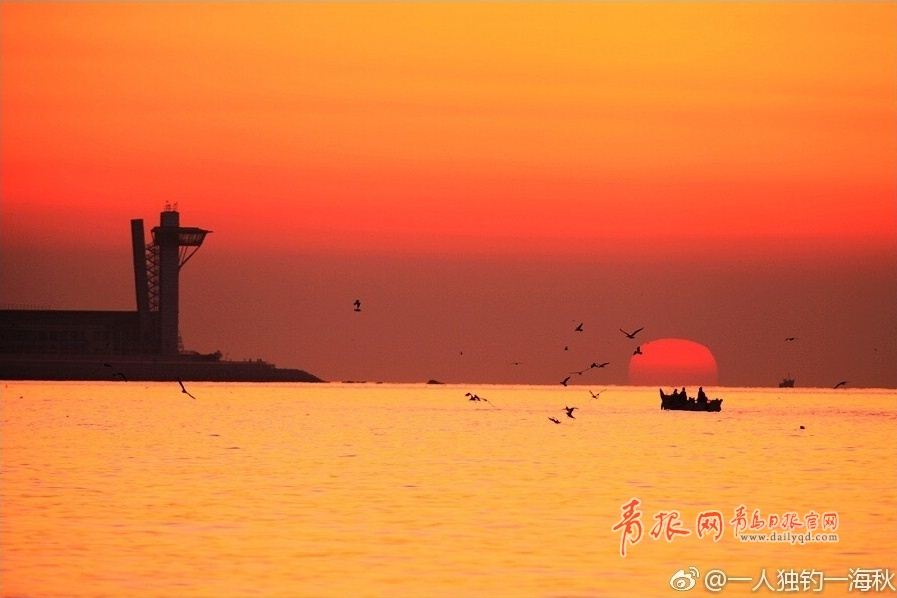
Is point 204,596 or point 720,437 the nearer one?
point 204,596

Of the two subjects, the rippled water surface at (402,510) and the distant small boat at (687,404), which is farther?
the distant small boat at (687,404)

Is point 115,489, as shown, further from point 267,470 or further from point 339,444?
point 339,444

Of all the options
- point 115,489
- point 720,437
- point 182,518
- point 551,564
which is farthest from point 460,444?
point 551,564

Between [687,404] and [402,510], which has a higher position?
[687,404]

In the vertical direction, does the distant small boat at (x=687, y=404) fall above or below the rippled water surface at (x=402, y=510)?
above

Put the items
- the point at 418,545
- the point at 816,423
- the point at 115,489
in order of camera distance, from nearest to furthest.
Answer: the point at 418,545, the point at 115,489, the point at 816,423

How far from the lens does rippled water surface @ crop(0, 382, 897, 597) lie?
30344mm

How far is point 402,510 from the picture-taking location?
1661 inches

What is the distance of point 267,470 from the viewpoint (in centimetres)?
5700

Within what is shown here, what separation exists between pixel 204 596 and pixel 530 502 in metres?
18.2

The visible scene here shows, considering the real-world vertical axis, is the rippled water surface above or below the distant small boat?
below

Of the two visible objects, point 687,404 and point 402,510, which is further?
point 687,404

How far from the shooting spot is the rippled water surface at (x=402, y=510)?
30344 millimetres

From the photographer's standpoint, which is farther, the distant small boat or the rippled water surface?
the distant small boat
